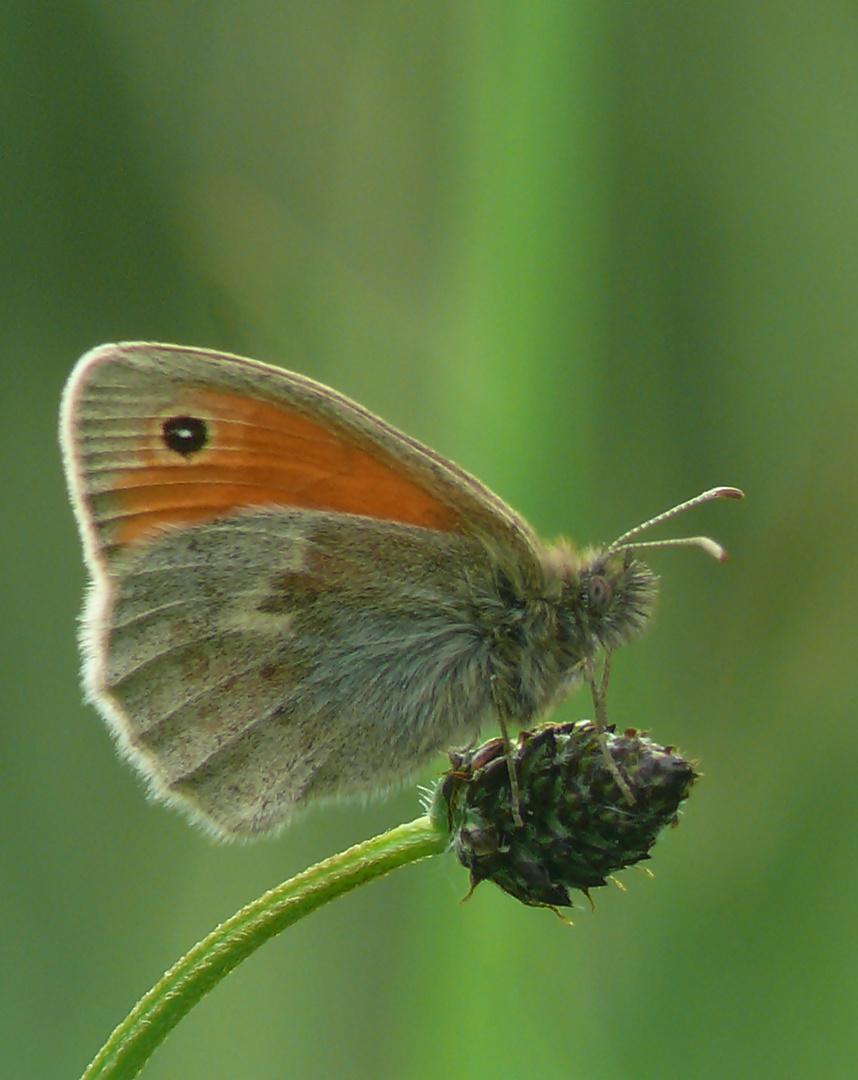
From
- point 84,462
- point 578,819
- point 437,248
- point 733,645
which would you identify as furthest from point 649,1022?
point 437,248

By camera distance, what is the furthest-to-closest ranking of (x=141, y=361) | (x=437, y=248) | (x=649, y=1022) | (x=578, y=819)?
(x=437, y=248) → (x=649, y=1022) → (x=141, y=361) → (x=578, y=819)

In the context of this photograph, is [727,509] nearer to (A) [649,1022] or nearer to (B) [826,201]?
(B) [826,201]

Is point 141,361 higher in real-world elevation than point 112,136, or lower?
lower

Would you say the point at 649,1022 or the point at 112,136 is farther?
the point at 112,136

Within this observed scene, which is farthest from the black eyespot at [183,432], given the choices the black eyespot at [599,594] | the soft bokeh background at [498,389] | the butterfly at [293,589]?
the soft bokeh background at [498,389]

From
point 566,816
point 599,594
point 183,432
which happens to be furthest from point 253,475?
point 566,816

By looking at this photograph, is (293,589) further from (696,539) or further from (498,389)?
(498,389)

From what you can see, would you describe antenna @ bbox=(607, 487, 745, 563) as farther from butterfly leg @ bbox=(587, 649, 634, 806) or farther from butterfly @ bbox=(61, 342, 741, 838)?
butterfly leg @ bbox=(587, 649, 634, 806)
